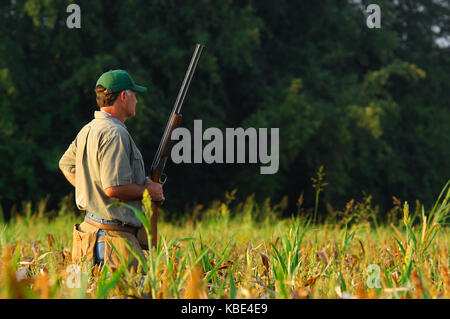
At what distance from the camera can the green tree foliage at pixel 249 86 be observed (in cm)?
1570

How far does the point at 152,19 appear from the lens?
17.4 metres

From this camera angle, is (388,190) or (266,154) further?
(388,190)

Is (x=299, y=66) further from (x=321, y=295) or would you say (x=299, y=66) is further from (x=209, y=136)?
(x=321, y=295)

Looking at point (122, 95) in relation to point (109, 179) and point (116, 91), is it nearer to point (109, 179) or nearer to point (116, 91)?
point (116, 91)

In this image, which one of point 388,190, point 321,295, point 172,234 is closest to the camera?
point 321,295

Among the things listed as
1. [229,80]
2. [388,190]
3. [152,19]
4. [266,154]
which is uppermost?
[152,19]

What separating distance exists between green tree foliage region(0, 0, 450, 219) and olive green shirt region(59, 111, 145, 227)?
37.8 feet

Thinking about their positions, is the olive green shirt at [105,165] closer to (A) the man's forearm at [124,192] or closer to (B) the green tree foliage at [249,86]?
(A) the man's forearm at [124,192]

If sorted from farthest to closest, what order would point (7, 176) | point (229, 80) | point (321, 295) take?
1. point (229, 80)
2. point (7, 176)
3. point (321, 295)

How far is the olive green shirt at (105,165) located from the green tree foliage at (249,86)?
37.8 ft
